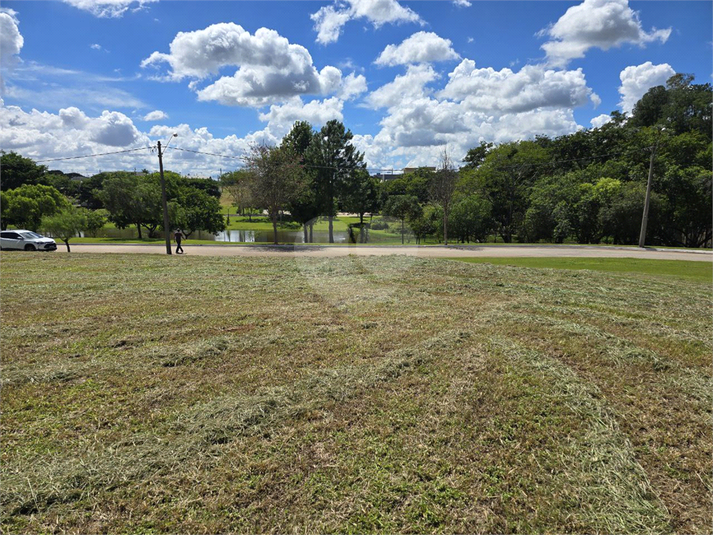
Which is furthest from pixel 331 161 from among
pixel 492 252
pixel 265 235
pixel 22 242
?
pixel 22 242

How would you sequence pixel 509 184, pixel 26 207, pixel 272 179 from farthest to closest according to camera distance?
pixel 509 184 < pixel 26 207 < pixel 272 179

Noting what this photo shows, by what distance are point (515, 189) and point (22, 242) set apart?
42.7 meters

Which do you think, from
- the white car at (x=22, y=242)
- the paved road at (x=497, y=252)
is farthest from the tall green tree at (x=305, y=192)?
the white car at (x=22, y=242)

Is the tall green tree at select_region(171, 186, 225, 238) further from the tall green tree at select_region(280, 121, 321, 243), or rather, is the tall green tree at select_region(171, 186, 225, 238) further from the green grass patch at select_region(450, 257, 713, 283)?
the green grass patch at select_region(450, 257, 713, 283)

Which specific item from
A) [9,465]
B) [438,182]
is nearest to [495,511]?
[9,465]

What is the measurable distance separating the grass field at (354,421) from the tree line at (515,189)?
71.0 ft

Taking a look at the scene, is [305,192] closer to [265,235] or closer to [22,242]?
[265,235]

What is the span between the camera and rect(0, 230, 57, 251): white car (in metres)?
21.6

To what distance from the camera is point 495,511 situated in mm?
2348

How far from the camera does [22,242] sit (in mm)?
21562

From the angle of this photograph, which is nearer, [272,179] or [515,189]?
[272,179]

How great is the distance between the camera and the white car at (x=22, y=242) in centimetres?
2159

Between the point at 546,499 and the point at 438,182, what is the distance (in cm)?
2797

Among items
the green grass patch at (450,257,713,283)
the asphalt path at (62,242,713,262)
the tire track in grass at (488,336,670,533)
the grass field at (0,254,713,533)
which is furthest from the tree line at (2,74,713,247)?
the tire track in grass at (488,336,670,533)
